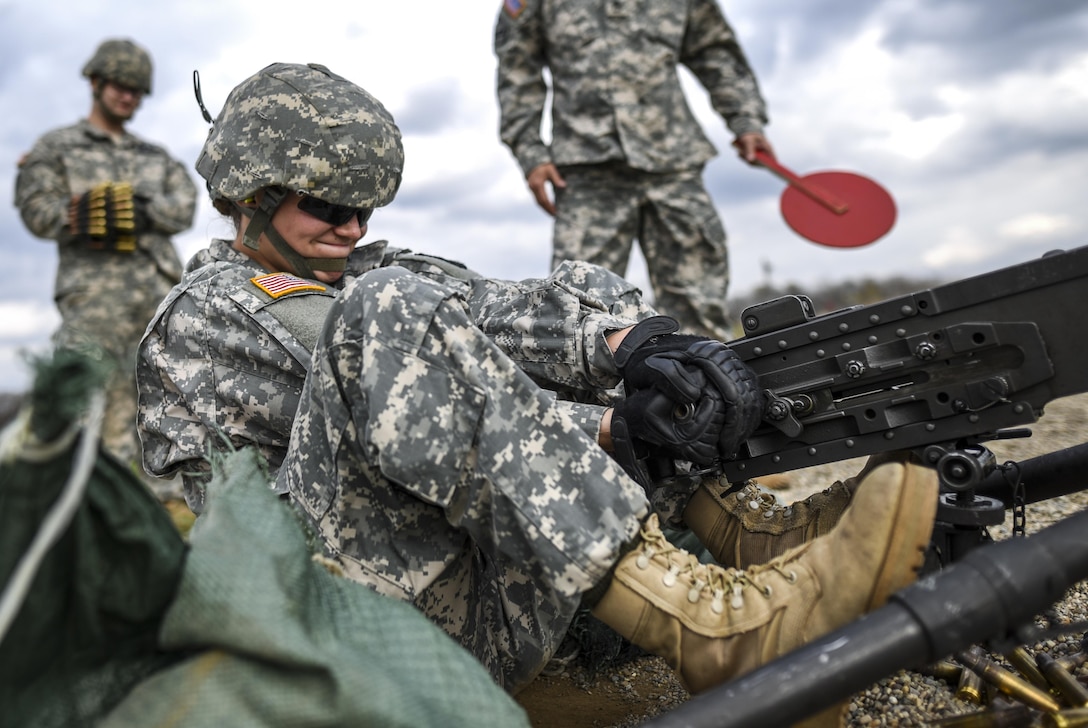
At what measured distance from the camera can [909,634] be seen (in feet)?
4.38

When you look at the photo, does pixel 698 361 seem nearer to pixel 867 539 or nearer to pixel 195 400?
pixel 867 539

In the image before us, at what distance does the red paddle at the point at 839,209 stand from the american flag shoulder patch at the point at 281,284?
292 cm

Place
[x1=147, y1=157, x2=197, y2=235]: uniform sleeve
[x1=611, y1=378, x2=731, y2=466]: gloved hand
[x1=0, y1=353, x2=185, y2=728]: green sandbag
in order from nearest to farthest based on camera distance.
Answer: [x1=0, y1=353, x2=185, y2=728]: green sandbag < [x1=611, y1=378, x2=731, y2=466]: gloved hand < [x1=147, y1=157, x2=197, y2=235]: uniform sleeve

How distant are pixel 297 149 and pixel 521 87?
10.1 feet

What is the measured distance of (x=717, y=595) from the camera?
1.66m

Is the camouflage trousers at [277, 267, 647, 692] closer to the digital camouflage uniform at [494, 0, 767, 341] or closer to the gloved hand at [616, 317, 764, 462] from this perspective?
the gloved hand at [616, 317, 764, 462]

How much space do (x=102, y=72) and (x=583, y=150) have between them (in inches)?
130

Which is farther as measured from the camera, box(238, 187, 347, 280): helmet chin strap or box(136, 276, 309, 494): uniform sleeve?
box(238, 187, 347, 280): helmet chin strap

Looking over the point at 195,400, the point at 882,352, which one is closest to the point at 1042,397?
the point at 882,352

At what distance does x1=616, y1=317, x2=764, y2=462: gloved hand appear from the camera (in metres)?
1.85

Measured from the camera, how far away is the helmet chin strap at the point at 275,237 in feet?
7.79

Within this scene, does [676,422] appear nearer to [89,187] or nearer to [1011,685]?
[1011,685]

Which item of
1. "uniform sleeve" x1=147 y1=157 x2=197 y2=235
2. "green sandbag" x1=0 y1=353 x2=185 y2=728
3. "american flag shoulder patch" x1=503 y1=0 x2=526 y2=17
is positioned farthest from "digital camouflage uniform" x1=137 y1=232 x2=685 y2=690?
"uniform sleeve" x1=147 y1=157 x2=197 y2=235

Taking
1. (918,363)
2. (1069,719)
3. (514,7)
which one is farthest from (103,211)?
(1069,719)
